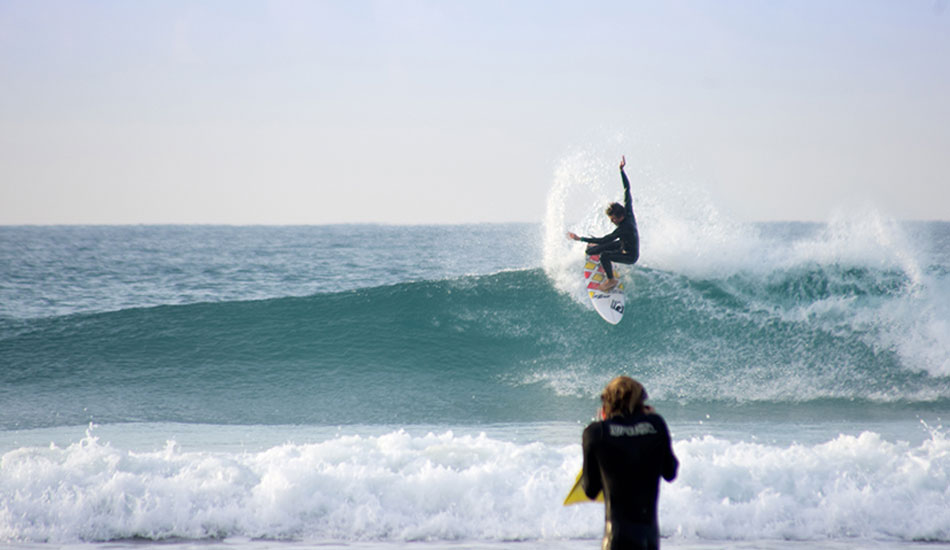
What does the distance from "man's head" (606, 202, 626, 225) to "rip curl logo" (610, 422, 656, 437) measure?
5.83 metres

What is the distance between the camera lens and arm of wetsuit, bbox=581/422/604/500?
Answer: 9.12 feet

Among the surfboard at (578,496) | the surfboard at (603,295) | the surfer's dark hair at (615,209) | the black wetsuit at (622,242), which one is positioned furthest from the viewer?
the surfboard at (603,295)

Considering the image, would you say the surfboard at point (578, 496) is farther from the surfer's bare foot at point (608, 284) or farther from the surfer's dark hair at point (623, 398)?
the surfer's bare foot at point (608, 284)

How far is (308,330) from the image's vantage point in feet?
42.0

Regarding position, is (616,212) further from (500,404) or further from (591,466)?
(591,466)

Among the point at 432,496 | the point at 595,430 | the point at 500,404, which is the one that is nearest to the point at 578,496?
the point at 595,430

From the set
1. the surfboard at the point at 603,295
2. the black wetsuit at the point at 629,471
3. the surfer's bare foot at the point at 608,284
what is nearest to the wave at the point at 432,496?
the black wetsuit at the point at 629,471

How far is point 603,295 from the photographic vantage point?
10250mm

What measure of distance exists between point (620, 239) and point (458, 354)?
395cm

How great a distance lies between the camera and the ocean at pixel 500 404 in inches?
216

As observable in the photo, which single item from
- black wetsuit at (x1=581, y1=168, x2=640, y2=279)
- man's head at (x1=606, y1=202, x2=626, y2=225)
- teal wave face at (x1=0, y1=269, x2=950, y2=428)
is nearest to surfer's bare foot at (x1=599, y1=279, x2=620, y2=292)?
black wetsuit at (x1=581, y1=168, x2=640, y2=279)

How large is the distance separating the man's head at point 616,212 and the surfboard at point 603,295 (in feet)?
5.01

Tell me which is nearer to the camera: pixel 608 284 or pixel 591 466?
pixel 591 466

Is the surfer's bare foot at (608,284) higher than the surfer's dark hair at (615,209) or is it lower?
lower
